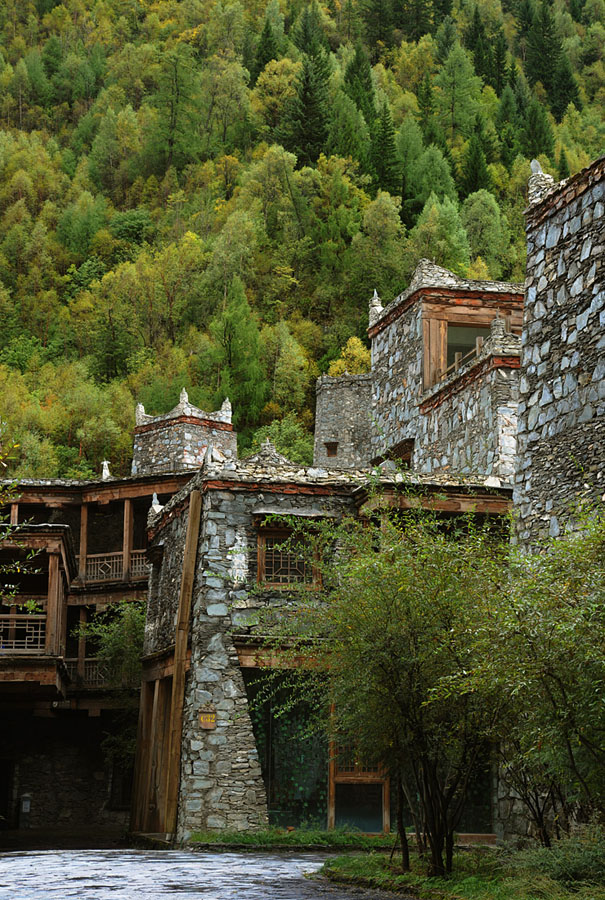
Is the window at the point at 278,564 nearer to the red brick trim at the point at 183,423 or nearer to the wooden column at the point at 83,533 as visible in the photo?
the wooden column at the point at 83,533

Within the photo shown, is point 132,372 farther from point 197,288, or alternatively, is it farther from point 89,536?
point 89,536

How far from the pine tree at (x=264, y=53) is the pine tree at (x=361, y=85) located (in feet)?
26.7

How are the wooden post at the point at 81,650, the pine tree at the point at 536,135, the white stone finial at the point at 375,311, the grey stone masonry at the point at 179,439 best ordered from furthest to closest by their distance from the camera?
the pine tree at the point at 536,135, the grey stone masonry at the point at 179,439, the wooden post at the point at 81,650, the white stone finial at the point at 375,311

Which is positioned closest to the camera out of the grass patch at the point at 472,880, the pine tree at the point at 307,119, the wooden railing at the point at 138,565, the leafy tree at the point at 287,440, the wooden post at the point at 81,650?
the grass patch at the point at 472,880

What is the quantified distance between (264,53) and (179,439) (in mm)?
62854

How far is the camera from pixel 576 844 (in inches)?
381

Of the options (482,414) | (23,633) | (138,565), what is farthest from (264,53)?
(482,414)

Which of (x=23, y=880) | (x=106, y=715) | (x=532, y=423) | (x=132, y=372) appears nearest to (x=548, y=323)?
(x=532, y=423)

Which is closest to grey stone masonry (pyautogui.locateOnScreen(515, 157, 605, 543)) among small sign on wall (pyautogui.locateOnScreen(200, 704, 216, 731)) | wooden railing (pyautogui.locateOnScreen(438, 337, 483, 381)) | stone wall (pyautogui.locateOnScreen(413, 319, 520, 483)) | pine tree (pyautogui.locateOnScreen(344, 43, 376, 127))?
stone wall (pyautogui.locateOnScreen(413, 319, 520, 483))

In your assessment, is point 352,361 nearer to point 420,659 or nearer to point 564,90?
point 420,659

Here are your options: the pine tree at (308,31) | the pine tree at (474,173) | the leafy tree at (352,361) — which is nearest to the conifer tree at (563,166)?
the pine tree at (474,173)

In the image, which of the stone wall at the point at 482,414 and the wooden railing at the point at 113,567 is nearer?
the stone wall at the point at 482,414

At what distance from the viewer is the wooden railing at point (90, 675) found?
26.9 m

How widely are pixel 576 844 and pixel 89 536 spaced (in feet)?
72.5
